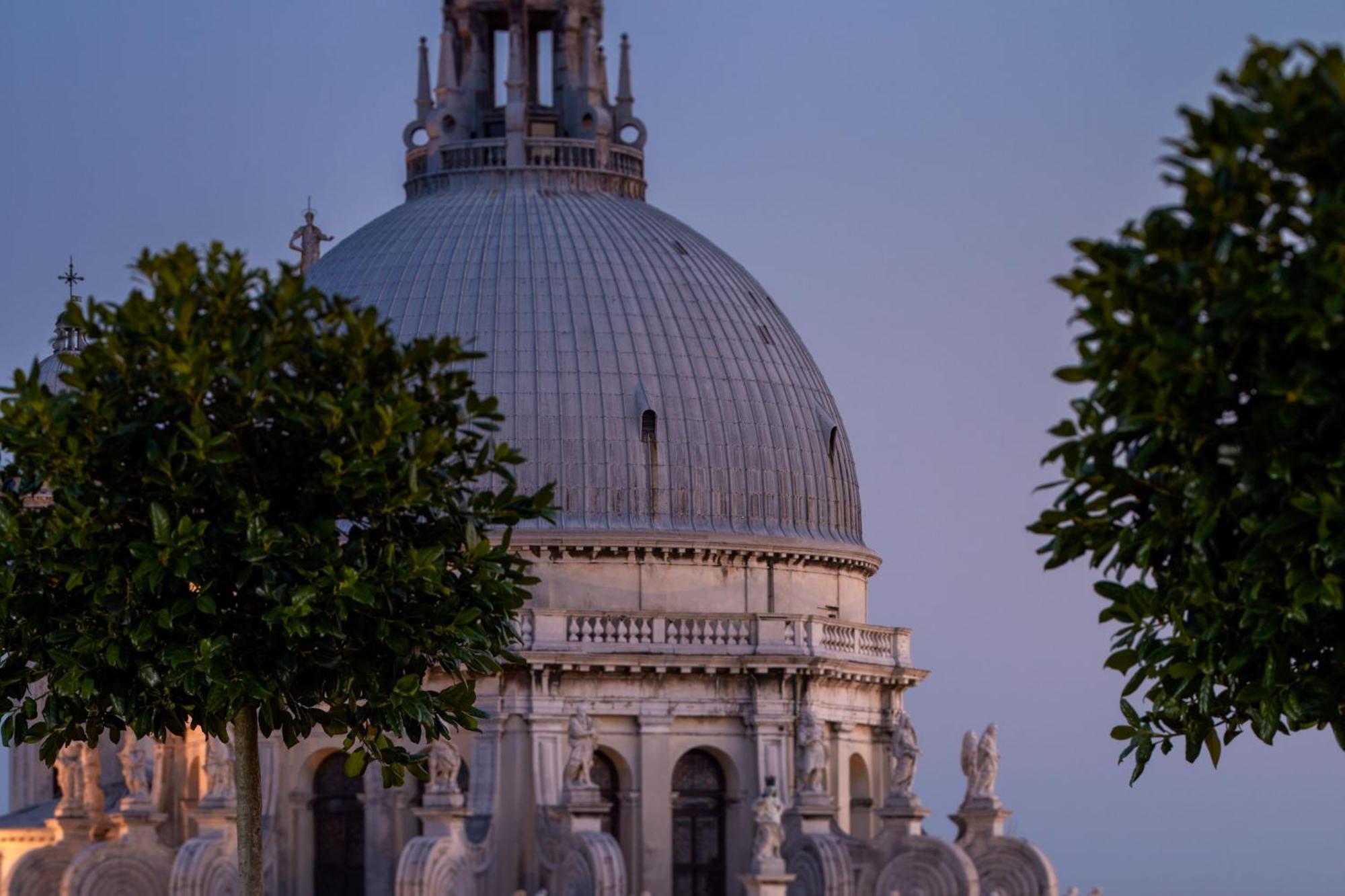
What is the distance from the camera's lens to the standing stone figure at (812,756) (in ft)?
243

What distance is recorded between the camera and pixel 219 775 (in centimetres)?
7338

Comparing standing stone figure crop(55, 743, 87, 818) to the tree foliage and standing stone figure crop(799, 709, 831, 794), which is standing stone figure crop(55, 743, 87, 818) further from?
the tree foliage

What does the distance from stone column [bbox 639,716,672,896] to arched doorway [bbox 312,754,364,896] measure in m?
6.00

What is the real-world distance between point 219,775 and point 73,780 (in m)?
4.85

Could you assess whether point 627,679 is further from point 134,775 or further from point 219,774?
point 134,775

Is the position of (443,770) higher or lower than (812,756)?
lower

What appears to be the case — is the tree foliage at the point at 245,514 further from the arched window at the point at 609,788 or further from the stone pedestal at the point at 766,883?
the arched window at the point at 609,788

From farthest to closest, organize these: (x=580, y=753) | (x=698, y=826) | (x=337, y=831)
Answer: (x=698, y=826) < (x=337, y=831) < (x=580, y=753)

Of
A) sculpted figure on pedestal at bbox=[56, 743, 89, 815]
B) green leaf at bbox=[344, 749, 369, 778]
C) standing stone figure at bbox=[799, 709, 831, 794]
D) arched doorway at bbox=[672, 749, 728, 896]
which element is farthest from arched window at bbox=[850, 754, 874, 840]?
green leaf at bbox=[344, 749, 369, 778]

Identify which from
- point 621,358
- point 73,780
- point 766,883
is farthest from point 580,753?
point 73,780

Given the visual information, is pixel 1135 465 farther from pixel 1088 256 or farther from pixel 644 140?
pixel 644 140

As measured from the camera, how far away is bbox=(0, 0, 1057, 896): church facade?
7338cm

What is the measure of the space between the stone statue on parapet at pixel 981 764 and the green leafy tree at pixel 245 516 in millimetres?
39950

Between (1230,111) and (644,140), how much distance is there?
5879cm
